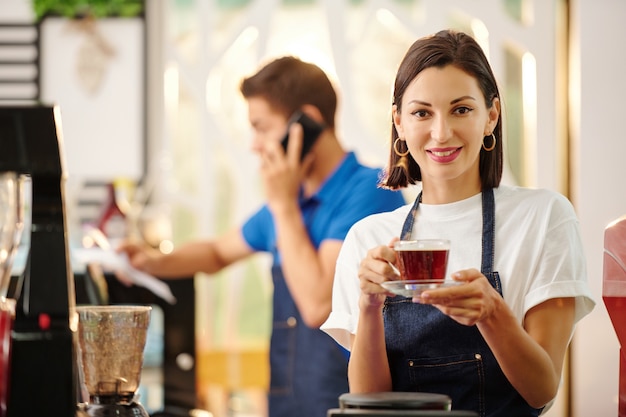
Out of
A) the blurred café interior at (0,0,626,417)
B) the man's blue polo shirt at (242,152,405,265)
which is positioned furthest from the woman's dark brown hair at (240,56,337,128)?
the blurred café interior at (0,0,626,417)

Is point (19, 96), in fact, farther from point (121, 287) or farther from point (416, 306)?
point (416, 306)

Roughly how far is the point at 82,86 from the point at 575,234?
3.21 meters

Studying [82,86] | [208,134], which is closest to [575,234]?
[208,134]

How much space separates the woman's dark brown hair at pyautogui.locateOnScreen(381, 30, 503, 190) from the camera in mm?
1207

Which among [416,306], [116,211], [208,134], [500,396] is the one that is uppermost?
[208,134]

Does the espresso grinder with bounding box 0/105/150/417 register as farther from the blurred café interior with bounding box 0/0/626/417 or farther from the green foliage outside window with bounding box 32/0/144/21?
the green foliage outside window with bounding box 32/0/144/21

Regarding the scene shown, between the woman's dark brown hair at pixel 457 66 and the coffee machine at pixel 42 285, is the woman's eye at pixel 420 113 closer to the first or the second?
the woman's dark brown hair at pixel 457 66

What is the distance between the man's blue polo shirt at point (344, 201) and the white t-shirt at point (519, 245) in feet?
0.48

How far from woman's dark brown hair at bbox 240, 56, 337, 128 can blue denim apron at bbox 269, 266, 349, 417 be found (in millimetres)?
421

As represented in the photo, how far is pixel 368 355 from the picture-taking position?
1234 millimetres

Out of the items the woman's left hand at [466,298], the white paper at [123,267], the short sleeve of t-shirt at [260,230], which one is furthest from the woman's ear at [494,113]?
the white paper at [123,267]

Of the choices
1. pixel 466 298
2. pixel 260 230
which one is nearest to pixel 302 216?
pixel 260 230

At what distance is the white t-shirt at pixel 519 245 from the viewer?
1.20 meters

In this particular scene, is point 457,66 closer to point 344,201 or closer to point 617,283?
point 617,283
